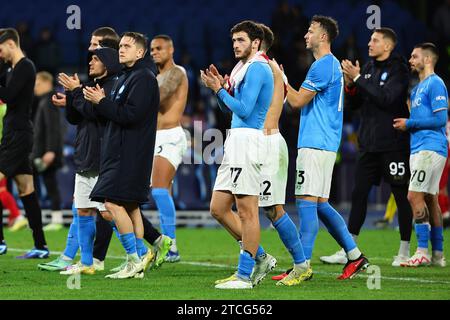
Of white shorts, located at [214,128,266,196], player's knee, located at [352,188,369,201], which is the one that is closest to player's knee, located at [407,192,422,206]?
player's knee, located at [352,188,369,201]

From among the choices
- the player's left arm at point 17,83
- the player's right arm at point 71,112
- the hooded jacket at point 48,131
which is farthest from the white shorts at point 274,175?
the hooded jacket at point 48,131

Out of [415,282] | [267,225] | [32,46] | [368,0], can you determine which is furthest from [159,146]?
[368,0]

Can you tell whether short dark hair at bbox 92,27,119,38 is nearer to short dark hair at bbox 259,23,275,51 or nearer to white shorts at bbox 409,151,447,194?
short dark hair at bbox 259,23,275,51

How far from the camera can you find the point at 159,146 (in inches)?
433

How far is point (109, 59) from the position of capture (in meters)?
8.97

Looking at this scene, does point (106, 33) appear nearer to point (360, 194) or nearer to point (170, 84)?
point (170, 84)

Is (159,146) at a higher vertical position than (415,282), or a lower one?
higher

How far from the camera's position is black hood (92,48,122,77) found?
29.3ft

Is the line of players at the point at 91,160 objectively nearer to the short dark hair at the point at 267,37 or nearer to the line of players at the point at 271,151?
the line of players at the point at 271,151

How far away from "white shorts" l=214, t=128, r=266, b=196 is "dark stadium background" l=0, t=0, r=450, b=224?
10.4 m

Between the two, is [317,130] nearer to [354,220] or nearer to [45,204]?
[354,220]

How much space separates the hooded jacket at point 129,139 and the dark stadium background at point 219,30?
390 inches

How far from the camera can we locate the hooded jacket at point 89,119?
8.86 m
